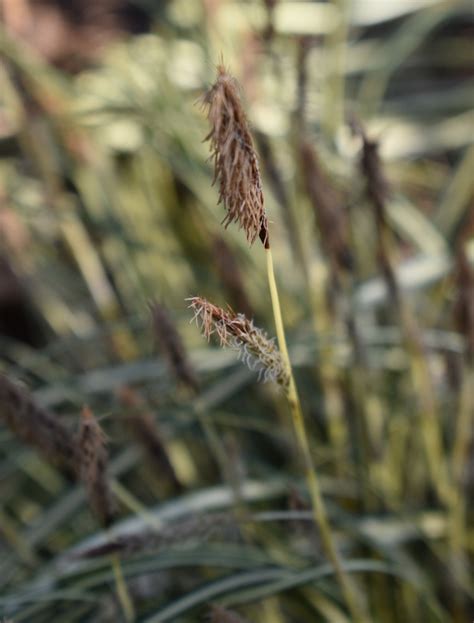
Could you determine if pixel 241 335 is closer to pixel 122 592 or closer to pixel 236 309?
pixel 122 592

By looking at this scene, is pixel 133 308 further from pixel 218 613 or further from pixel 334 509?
pixel 218 613

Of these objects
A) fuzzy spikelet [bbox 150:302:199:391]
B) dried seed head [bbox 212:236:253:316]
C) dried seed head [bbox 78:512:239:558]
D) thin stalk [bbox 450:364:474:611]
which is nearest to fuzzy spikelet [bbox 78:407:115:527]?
dried seed head [bbox 78:512:239:558]

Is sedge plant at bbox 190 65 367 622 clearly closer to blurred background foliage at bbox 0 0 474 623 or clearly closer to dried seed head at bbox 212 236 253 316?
blurred background foliage at bbox 0 0 474 623

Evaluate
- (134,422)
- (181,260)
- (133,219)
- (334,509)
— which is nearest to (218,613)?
(134,422)

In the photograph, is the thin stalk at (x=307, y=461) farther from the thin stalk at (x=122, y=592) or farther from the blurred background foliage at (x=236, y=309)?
the thin stalk at (x=122, y=592)

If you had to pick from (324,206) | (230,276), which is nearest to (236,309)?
(230,276)

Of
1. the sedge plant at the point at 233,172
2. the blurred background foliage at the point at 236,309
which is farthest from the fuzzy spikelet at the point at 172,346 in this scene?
the sedge plant at the point at 233,172
